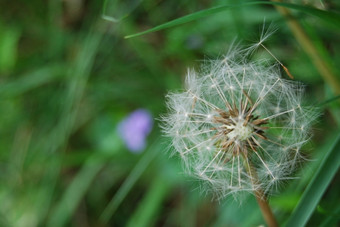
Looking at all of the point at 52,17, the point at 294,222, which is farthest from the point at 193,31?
the point at 294,222

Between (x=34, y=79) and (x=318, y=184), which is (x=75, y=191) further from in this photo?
(x=318, y=184)

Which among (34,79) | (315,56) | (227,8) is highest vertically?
(34,79)

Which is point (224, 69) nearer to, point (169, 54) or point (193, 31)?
point (193, 31)

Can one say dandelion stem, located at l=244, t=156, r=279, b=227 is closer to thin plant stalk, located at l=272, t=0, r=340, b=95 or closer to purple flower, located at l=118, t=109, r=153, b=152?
thin plant stalk, located at l=272, t=0, r=340, b=95

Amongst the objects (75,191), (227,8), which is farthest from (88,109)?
(227,8)

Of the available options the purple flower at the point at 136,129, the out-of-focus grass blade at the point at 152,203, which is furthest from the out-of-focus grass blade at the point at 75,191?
the out-of-focus grass blade at the point at 152,203

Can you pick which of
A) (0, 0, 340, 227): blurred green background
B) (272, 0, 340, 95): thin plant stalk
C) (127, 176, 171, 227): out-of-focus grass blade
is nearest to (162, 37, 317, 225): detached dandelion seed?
(272, 0, 340, 95): thin plant stalk
